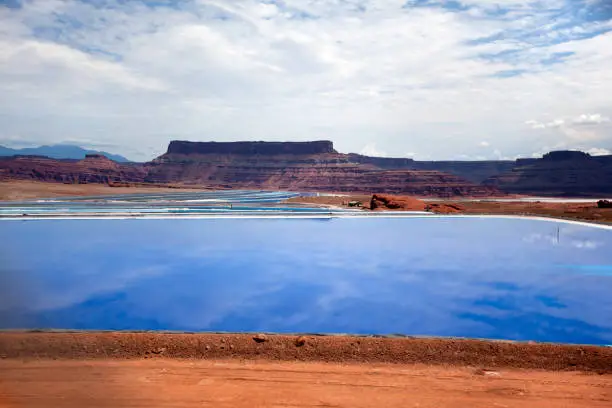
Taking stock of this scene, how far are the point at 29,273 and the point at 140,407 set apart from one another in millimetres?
10674

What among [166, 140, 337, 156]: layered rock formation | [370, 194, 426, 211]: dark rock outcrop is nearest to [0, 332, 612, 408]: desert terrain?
[370, 194, 426, 211]: dark rock outcrop

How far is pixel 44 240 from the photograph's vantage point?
22875 millimetres

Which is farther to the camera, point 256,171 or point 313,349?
point 256,171

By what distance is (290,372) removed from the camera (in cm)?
903

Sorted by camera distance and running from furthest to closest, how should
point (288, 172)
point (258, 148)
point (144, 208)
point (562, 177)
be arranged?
point (258, 148), point (288, 172), point (562, 177), point (144, 208)

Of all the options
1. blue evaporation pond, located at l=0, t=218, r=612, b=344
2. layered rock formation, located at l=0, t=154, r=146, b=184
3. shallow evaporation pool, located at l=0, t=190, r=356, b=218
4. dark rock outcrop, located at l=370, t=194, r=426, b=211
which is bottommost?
blue evaporation pond, located at l=0, t=218, r=612, b=344

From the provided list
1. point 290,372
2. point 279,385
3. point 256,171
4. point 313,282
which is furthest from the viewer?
point 256,171

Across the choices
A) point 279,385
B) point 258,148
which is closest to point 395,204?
point 279,385

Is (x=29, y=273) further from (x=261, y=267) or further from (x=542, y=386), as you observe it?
(x=542, y=386)

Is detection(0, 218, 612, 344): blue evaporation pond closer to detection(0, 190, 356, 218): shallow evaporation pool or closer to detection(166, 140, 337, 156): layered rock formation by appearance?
detection(0, 190, 356, 218): shallow evaporation pool

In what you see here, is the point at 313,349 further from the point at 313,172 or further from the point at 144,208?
the point at 313,172

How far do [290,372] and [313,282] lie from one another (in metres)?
6.80

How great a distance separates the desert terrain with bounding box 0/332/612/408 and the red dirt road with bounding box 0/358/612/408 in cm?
2

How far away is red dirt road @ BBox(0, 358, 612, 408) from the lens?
7727 millimetres
